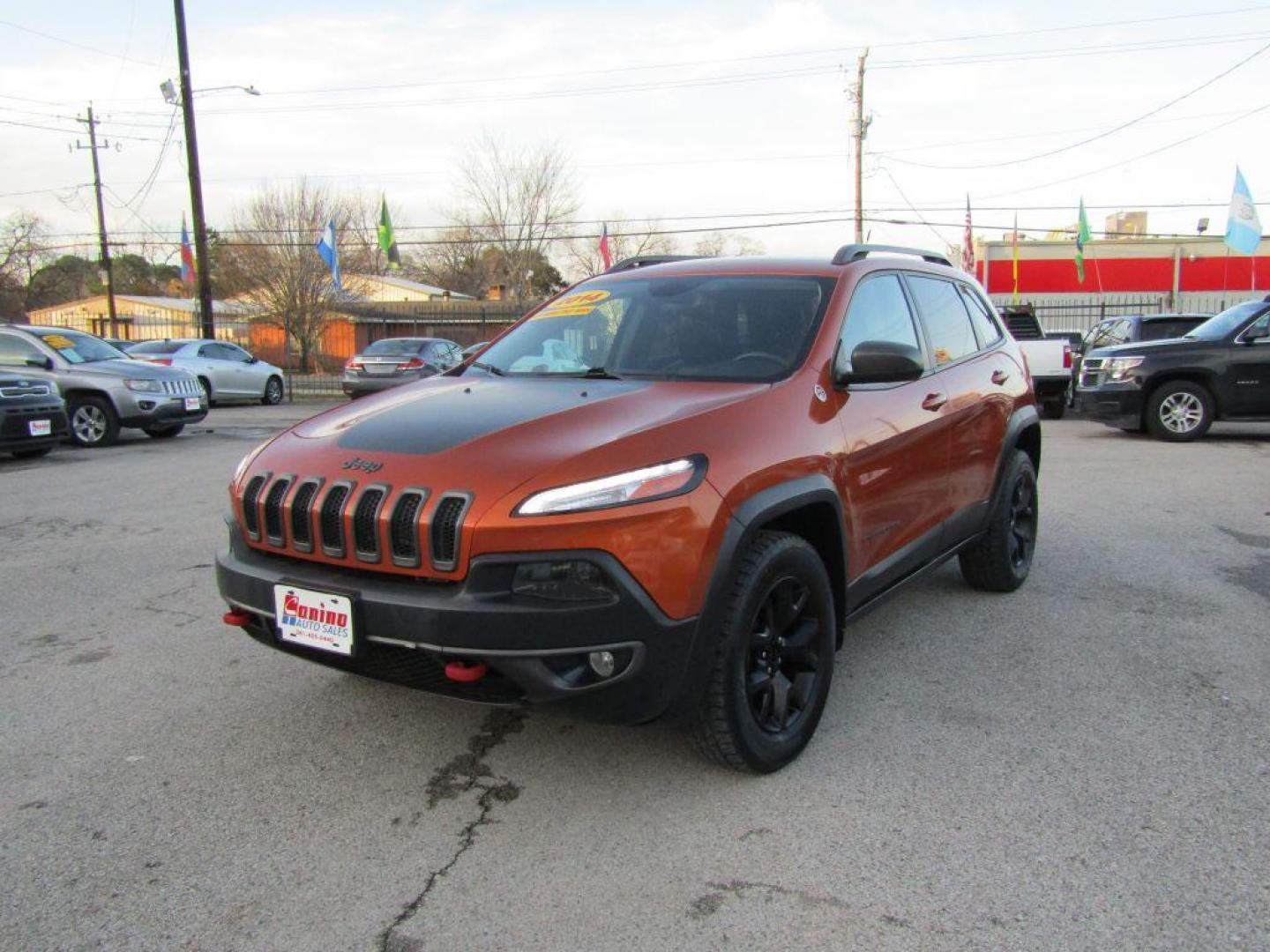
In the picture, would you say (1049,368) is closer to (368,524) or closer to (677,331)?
(677,331)

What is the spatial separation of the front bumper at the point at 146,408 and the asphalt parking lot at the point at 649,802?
860 centimetres

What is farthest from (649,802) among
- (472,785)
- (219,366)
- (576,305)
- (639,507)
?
(219,366)

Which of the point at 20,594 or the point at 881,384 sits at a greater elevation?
the point at 881,384

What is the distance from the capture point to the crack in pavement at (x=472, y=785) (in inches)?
97.1

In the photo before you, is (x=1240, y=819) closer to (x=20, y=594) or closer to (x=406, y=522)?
(x=406, y=522)

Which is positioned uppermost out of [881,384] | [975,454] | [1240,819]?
[881,384]

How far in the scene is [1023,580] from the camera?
5430 millimetres

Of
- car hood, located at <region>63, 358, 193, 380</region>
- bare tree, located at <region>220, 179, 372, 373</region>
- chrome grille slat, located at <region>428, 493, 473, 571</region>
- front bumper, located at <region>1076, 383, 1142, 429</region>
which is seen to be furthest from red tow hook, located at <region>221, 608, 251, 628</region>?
bare tree, located at <region>220, 179, 372, 373</region>

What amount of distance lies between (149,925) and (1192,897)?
8.78ft

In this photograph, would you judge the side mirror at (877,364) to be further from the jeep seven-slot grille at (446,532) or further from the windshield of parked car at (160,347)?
the windshield of parked car at (160,347)

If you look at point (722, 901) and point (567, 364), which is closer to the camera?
point (722, 901)

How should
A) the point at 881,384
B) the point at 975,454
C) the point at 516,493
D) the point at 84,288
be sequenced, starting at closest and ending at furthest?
1. the point at 516,493
2. the point at 881,384
3. the point at 975,454
4. the point at 84,288

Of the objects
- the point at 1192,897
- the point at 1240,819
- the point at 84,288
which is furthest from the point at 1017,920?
the point at 84,288

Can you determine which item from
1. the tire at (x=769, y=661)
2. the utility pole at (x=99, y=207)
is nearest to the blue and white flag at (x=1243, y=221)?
the tire at (x=769, y=661)
